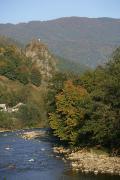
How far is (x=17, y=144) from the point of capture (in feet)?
247

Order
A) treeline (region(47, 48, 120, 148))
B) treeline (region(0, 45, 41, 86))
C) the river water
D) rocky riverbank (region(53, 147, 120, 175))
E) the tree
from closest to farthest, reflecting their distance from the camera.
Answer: the river water < rocky riverbank (region(53, 147, 120, 175)) < treeline (region(47, 48, 120, 148)) < the tree < treeline (region(0, 45, 41, 86))

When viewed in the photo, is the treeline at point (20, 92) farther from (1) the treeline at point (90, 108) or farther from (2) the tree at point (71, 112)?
(2) the tree at point (71, 112)

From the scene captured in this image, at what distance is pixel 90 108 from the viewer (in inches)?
2333

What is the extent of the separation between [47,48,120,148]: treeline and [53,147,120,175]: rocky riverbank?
2.27 meters

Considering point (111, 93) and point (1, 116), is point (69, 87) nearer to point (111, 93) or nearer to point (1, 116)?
point (111, 93)

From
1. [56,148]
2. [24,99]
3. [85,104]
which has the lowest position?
[24,99]

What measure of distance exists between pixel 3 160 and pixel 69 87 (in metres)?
18.1

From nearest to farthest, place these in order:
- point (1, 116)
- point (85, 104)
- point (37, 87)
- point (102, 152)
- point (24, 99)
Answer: point (102, 152) < point (85, 104) < point (1, 116) < point (24, 99) < point (37, 87)

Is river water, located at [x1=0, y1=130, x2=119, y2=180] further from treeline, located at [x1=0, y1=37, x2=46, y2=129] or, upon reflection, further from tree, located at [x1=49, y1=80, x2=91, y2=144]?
treeline, located at [x1=0, y1=37, x2=46, y2=129]

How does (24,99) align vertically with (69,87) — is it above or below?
below

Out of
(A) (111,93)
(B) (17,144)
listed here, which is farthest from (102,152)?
(B) (17,144)

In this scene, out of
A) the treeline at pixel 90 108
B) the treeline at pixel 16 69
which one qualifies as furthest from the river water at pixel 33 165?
the treeline at pixel 16 69

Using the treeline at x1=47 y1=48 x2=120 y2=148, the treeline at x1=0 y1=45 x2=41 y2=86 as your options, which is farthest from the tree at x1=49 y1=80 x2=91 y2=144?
the treeline at x1=0 y1=45 x2=41 y2=86

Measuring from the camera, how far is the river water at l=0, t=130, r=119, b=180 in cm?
4662
